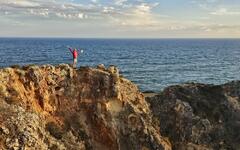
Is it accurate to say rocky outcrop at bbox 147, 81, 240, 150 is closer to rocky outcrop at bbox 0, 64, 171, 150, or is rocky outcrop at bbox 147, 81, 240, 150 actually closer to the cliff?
the cliff

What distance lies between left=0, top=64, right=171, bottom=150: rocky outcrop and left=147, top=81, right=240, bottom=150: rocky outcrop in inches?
53.8

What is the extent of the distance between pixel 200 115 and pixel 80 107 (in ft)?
28.3

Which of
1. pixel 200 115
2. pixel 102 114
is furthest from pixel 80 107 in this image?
pixel 200 115

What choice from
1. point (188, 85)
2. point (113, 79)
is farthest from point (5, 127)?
point (188, 85)

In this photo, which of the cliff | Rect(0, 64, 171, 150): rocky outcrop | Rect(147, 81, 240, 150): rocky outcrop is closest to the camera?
the cliff

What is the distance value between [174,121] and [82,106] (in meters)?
6.63

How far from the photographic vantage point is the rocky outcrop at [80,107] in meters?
24.2

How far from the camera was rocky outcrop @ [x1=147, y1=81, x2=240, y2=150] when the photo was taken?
2842 centimetres

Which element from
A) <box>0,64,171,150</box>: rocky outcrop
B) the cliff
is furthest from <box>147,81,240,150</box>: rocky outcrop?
<box>0,64,171,150</box>: rocky outcrop

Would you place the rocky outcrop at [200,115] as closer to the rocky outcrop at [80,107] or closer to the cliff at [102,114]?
the cliff at [102,114]

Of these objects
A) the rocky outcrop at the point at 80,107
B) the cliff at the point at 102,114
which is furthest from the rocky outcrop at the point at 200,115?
the rocky outcrop at the point at 80,107

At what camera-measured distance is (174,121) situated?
29.3 m

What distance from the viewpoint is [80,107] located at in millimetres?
26828

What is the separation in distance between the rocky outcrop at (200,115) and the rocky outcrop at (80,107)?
137 cm
